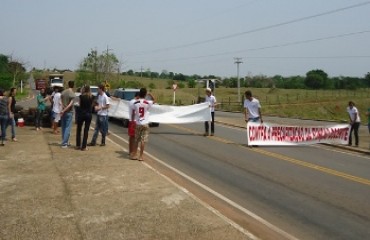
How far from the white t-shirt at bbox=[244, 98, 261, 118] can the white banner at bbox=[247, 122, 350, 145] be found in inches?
13.1

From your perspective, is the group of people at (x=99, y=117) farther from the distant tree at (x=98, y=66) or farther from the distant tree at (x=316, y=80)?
the distant tree at (x=316, y=80)

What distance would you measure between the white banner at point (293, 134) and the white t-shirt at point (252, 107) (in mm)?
333

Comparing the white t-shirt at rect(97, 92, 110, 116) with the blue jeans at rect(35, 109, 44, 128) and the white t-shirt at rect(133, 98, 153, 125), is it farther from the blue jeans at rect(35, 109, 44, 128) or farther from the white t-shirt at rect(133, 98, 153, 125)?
the blue jeans at rect(35, 109, 44, 128)

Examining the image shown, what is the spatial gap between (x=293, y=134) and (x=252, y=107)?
6.84ft

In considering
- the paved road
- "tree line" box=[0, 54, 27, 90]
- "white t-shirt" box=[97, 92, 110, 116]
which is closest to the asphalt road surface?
the paved road

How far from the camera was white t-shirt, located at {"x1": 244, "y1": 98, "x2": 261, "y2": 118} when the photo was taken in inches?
640

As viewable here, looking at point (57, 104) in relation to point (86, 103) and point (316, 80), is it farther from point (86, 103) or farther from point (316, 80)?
point (316, 80)

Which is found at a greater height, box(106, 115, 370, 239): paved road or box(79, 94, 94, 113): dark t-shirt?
box(79, 94, 94, 113): dark t-shirt

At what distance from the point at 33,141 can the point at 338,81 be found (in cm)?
13862

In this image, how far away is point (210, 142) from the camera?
16984 mm

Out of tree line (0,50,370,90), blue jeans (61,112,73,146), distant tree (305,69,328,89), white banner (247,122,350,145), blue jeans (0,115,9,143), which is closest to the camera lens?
blue jeans (61,112,73,146)

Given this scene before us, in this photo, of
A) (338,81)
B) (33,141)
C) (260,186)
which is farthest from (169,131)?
(338,81)

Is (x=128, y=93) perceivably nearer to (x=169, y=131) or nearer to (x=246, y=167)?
(x=169, y=131)

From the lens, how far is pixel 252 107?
644 inches
